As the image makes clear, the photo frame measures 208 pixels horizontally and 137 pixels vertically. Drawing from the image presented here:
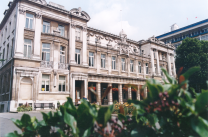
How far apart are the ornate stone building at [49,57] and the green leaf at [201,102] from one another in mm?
15895

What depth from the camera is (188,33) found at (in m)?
57.5

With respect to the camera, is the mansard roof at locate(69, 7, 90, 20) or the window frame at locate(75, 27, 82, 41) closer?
the mansard roof at locate(69, 7, 90, 20)

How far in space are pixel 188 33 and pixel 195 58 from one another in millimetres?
20709

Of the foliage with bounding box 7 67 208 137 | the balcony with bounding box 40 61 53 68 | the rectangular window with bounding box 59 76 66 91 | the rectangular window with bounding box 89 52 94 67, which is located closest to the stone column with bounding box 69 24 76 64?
the rectangular window with bounding box 59 76 66 91

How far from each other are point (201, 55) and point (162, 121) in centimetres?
4573

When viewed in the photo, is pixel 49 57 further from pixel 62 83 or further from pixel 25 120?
pixel 25 120

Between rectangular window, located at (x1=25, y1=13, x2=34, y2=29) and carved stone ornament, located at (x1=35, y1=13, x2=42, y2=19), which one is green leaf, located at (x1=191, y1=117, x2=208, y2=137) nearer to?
rectangular window, located at (x1=25, y1=13, x2=34, y2=29)

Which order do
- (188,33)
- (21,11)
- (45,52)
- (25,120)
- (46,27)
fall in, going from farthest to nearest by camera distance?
(188,33) → (46,27) → (45,52) → (21,11) → (25,120)

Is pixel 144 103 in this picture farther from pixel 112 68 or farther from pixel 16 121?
pixel 112 68

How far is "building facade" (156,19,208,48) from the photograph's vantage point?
52312 millimetres

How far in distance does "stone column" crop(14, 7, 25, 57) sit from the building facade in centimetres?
5188

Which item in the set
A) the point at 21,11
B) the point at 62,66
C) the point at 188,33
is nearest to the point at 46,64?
the point at 62,66

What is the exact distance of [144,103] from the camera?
64.2 inches

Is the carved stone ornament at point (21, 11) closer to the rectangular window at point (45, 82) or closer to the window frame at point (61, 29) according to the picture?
the window frame at point (61, 29)
